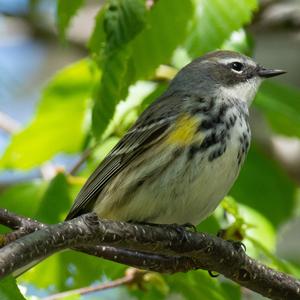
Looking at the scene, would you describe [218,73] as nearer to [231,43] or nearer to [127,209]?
[231,43]

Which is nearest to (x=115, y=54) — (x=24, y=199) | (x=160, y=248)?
(x=160, y=248)

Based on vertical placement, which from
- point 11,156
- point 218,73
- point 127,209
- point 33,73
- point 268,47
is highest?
point 218,73

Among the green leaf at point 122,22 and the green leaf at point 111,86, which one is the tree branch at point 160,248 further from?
the green leaf at point 122,22

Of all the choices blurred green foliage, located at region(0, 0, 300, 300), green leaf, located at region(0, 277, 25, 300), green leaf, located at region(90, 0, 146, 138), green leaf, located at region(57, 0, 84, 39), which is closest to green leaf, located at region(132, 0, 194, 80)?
blurred green foliage, located at region(0, 0, 300, 300)

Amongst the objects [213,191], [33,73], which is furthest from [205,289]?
[33,73]

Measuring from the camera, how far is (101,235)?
3.42 meters

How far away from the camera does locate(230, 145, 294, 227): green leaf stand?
5836 mm

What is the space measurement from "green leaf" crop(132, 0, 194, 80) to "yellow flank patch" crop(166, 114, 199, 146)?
356 millimetres

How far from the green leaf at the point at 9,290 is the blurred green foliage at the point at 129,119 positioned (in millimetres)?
1264

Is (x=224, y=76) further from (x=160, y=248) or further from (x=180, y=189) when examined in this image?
(x=160, y=248)

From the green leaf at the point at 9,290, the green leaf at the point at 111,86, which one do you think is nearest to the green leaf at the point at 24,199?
the green leaf at the point at 111,86

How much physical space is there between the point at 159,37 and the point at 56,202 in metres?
1.17

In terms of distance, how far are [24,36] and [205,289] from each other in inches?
231

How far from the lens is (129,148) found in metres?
5.10
